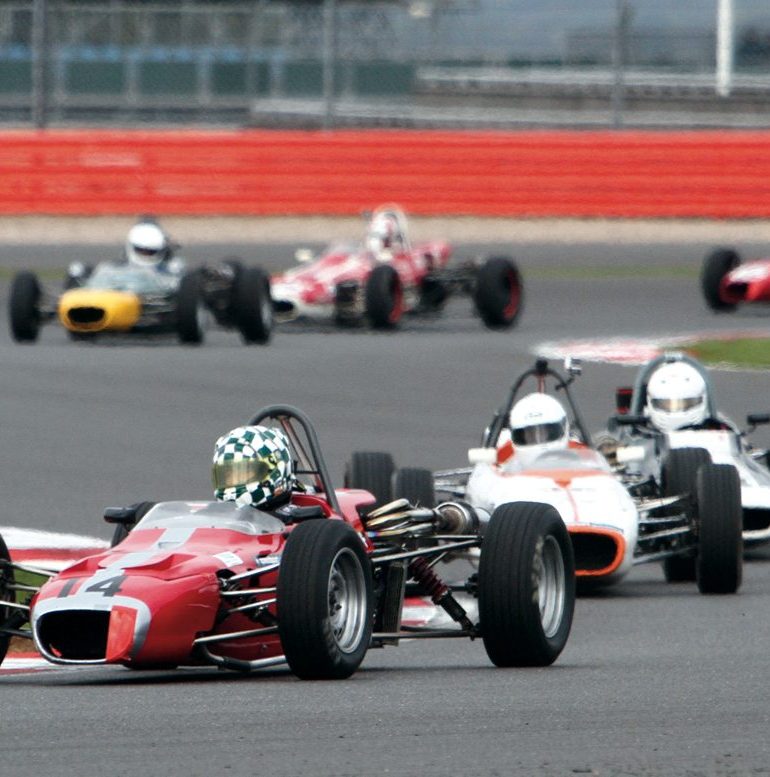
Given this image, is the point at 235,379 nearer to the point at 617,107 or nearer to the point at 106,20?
the point at 617,107

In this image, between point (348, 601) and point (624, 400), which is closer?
point (348, 601)

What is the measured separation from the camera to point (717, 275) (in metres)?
24.9

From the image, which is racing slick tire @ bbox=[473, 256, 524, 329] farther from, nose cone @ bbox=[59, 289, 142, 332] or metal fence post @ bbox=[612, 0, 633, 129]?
metal fence post @ bbox=[612, 0, 633, 129]

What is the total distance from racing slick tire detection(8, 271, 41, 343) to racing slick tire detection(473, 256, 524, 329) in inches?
187

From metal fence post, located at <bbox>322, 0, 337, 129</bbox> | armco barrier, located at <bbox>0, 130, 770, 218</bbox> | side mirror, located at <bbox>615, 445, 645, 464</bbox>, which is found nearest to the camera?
side mirror, located at <bbox>615, 445, 645, 464</bbox>

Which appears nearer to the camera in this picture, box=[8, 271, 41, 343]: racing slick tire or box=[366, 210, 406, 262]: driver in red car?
box=[8, 271, 41, 343]: racing slick tire

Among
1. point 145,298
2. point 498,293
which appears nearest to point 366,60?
point 498,293

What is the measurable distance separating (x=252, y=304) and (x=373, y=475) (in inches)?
405

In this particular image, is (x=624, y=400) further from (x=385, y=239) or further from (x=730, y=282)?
(x=730, y=282)

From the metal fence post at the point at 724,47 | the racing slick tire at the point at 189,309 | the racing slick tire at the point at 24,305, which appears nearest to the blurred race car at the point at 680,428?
the racing slick tire at the point at 189,309

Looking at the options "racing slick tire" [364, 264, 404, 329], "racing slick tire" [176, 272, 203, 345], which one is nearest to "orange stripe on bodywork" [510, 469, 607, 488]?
"racing slick tire" [176, 272, 203, 345]

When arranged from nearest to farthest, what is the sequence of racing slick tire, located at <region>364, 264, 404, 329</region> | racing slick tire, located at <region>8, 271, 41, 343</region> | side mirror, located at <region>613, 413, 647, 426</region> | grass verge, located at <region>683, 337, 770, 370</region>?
side mirror, located at <region>613, 413, 647, 426</region>
grass verge, located at <region>683, 337, 770, 370</region>
racing slick tire, located at <region>8, 271, 41, 343</region>
racing slick tire, located at <region>364, 264, 404, 329</region>

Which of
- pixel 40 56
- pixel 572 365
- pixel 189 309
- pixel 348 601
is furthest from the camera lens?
pixel 40 56

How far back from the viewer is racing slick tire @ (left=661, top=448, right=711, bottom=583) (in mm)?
11516
